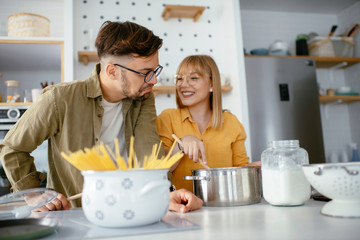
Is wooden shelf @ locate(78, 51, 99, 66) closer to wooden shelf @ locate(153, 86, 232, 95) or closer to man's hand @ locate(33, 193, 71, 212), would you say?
wooden shelf @ locate(153, 86, 232, 95)

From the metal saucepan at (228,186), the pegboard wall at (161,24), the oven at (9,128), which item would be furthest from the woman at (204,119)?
the oven at (9,128)

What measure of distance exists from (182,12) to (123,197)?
271 centimetres

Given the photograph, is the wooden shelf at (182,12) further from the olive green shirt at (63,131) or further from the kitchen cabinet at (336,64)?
the olive green shirt at (63,131)

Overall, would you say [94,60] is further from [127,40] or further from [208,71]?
[127,40]

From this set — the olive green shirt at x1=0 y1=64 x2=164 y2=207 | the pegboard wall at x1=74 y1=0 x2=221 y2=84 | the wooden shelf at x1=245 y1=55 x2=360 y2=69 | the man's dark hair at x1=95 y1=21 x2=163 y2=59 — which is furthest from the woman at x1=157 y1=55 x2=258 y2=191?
the wooden shelf at x1=245 y1=55 x2=360 y2=69

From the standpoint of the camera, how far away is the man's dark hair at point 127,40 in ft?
4.39

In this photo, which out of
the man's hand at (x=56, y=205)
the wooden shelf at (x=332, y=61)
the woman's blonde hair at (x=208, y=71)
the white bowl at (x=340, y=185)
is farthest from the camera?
the wooden shelf at (x=332, y=61)

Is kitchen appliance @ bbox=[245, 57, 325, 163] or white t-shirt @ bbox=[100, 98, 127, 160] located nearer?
white t-shirt @ bbox=[100, 98, 127, 160]

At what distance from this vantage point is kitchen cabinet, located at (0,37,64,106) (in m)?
2.58

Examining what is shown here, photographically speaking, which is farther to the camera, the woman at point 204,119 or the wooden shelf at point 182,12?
the wooden shelf at point 182,12

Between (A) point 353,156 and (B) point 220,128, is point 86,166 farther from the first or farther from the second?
(A) point 353,156

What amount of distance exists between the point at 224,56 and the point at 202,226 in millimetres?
2696

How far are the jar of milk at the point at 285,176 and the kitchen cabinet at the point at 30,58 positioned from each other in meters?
2.21

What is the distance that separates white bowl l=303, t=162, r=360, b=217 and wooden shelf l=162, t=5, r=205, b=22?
2.50m
